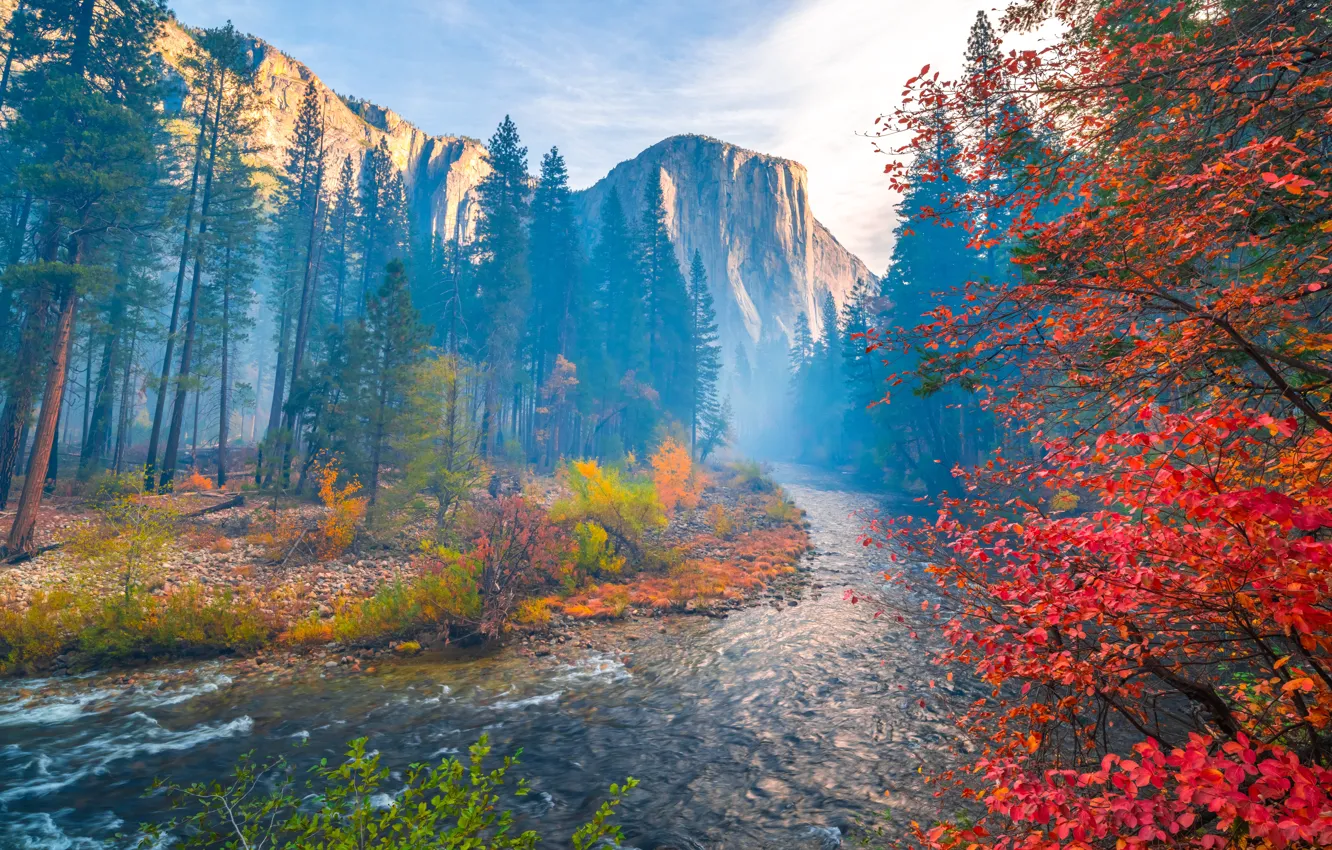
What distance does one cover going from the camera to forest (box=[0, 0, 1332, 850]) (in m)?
3.12

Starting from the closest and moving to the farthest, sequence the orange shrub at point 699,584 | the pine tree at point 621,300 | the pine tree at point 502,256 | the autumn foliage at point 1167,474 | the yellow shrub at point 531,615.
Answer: the autumn foliage at point 1167,474 → the yellow shrub at point 531,615 → the orange shrub at point 699,584 → the pine tree at point 502,256 → the pine tree at point 621,300

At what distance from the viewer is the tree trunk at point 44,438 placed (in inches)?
534

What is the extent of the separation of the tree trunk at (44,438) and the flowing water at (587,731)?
6.42 meters

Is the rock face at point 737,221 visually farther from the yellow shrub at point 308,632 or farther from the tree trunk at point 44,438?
the yellow shrub at point 308,632

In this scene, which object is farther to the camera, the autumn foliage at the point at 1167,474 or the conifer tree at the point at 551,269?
the conifer tree at the point at 551,269

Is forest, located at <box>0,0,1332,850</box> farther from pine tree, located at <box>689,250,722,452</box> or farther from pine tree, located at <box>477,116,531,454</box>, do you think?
pine tree, located at <box>689,250,722,452</box>

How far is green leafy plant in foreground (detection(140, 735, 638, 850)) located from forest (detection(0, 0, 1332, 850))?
0.09m

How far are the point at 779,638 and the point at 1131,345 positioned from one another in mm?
9546

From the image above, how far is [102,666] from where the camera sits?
33.8 ft

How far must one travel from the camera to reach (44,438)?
14.4 meters

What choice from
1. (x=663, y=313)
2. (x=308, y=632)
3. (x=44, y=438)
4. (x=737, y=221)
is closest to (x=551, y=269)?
(x=663, y=313)

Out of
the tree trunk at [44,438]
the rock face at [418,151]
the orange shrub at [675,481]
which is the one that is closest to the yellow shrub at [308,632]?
the tree trunk at [44,438]

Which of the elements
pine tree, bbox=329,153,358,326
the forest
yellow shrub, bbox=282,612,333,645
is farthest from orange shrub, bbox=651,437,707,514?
pine tree, bbox=329,153,358,326

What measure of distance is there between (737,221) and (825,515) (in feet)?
416
